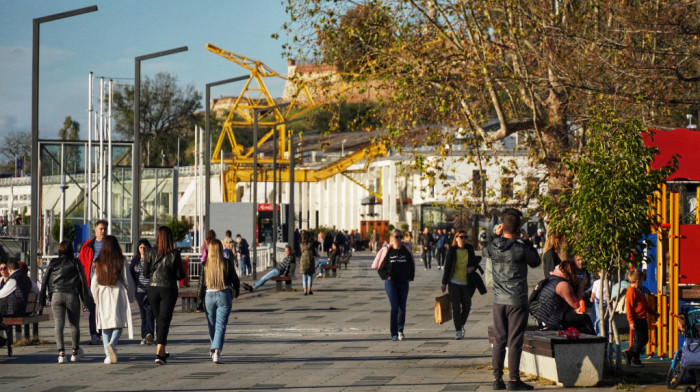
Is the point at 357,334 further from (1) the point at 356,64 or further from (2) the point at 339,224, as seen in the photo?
(2) the point at 339,224

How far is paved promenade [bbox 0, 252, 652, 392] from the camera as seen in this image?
1195 centimetres

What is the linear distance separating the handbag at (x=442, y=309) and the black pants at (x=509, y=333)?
4585 mm

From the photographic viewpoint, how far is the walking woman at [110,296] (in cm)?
1423

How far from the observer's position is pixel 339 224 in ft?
327

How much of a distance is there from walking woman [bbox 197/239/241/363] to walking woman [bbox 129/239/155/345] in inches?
92.5

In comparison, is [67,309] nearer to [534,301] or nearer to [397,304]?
[397,304]

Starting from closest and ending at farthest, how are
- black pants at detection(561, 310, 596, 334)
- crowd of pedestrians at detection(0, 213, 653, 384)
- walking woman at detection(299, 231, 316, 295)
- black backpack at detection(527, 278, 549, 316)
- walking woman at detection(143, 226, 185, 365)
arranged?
crowd of pedestrians at detection(0, 213, 653, 384) < black pants at detection(561, 310, 596, 334) < black backpack at detection(527, 278, 549, 316) < walking woman at detection(143, 226, 185, 365) < walking woman at detection(299, 231, 316, 295)

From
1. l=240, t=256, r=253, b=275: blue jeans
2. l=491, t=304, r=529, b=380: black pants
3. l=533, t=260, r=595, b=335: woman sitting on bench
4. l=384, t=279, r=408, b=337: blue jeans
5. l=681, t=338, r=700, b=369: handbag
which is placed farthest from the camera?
l=240, t=256, r=253, b=275: blue jeans

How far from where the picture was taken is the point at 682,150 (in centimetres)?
1372

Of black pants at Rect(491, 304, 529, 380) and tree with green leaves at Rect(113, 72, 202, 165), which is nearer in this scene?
black pants at Rect(491, 304, 529, 380)

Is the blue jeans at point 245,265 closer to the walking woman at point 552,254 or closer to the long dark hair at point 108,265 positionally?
the walking woman at point 552,254

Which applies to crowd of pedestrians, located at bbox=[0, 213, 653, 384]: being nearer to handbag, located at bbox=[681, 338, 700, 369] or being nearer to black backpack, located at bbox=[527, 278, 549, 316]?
black backpack, located at bbox=[527, 278, 549, 316]

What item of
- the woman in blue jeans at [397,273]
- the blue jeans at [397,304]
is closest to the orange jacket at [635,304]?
the blue jeans at [397,304]

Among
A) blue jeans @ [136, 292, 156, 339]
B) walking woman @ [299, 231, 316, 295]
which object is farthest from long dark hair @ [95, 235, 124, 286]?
walking woman @ [299, 231, 316, 295]
